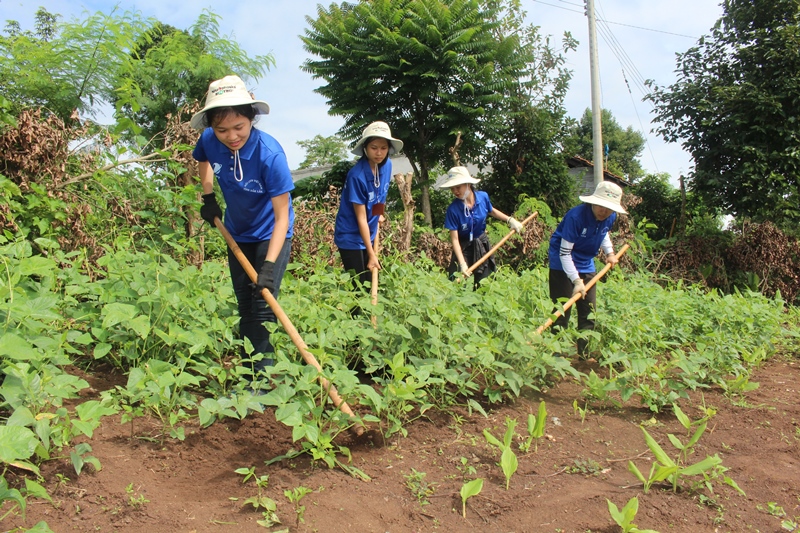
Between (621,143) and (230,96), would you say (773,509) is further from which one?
(621,143)

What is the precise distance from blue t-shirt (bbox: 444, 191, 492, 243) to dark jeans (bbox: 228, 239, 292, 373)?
2.68 m

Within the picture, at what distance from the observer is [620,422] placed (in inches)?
118

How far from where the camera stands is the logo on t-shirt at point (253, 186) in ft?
9.04

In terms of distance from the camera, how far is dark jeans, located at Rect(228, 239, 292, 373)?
2.81 meters

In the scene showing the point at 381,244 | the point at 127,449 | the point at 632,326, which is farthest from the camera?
the point at 381,244

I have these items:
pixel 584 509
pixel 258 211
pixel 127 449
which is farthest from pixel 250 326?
pixel 584 509

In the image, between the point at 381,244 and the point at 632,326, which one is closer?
the point at 632,326

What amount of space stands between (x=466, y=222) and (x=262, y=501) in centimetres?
385

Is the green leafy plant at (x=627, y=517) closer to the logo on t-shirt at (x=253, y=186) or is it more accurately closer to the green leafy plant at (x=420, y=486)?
the green leafy plant at (x=420, y=486)

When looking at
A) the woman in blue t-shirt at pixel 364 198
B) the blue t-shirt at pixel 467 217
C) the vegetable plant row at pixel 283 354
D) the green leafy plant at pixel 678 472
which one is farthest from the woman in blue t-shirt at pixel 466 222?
the green leafy plant at pixel 678 472

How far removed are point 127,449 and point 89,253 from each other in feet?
7.80

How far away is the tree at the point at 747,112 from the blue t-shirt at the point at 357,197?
6723 millimetres

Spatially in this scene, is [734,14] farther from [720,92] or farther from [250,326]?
[250,326]

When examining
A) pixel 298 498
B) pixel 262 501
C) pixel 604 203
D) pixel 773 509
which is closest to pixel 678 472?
pixel 773 509
